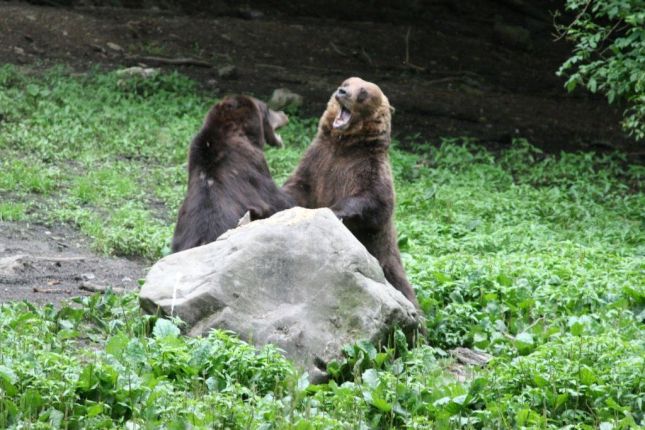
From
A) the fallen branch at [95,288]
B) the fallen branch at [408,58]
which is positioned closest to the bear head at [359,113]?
the fallen branch at [95,288]

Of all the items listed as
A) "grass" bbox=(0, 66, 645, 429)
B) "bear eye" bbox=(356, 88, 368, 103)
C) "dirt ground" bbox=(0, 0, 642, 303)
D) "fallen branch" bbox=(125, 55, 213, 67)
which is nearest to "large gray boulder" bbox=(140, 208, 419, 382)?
"grass" bbox=(0, 66, 645, 429)

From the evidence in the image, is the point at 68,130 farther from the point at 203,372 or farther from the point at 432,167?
the point at 203,372

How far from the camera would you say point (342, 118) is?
7934 mm

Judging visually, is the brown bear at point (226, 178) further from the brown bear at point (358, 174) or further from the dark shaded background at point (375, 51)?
the dark shaded background at point (375, 51)

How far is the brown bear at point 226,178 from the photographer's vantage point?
7.55 meters

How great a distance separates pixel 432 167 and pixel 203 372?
872 cm

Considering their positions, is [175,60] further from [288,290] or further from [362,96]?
[288,290]

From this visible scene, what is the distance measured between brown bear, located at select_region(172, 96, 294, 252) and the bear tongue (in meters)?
0.62

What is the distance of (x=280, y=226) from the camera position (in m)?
6.50

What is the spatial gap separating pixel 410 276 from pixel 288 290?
230 cm

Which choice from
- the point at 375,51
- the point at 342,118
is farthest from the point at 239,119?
the point at 375,51

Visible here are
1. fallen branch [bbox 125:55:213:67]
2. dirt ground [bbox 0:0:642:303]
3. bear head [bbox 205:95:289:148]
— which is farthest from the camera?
fallen branch [bbox 125:55:213:67]

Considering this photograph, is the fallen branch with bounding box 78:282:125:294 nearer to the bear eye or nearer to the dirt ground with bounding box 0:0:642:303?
the bear eye

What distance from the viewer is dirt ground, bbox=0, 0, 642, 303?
16.2 metres
